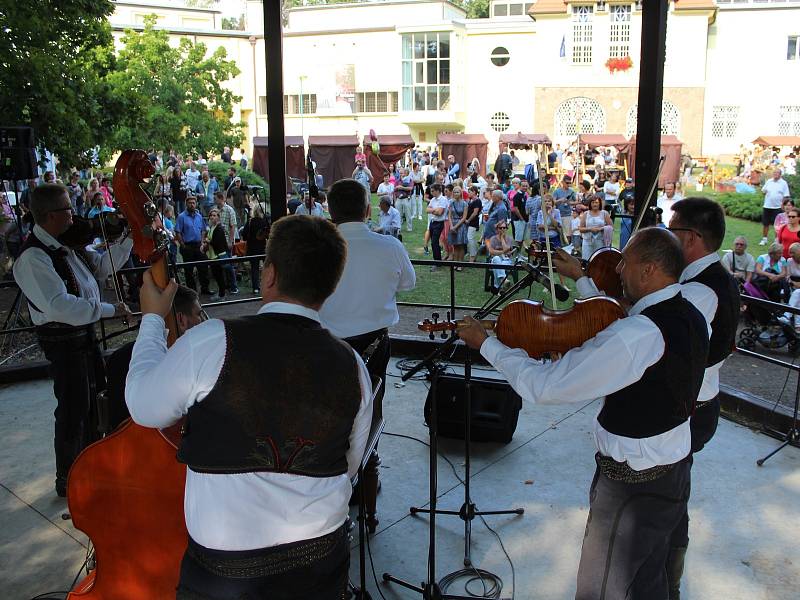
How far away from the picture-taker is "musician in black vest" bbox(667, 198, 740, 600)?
321 cm

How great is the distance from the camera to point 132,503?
A: 2654 mm

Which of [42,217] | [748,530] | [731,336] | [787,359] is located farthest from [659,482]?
[787,359]

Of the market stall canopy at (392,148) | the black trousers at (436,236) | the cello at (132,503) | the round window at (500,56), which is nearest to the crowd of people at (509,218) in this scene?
the black trousers at (436,236)

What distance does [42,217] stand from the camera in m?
4.32

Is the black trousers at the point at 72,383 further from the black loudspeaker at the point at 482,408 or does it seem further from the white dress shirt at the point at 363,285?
the black loudspeaker at the point at 482,408

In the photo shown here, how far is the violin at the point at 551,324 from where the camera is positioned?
2648 mm

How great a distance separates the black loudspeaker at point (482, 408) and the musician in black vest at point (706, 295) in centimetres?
206

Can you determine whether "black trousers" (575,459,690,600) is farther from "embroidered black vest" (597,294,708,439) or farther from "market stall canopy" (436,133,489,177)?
"market stall canopy" (436,133,489,177)

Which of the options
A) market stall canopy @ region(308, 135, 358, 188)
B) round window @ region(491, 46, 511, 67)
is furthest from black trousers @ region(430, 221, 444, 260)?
round window @ region(491, 46, 511, 67)

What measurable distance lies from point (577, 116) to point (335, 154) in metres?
13.9

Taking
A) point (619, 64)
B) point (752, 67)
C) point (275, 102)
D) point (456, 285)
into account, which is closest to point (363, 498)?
point (275, 102)

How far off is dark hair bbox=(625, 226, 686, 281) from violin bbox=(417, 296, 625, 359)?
0.67ft

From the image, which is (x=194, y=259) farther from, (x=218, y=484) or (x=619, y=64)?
(x=619, y=64)

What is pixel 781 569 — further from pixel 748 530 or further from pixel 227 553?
pixel 227 553
